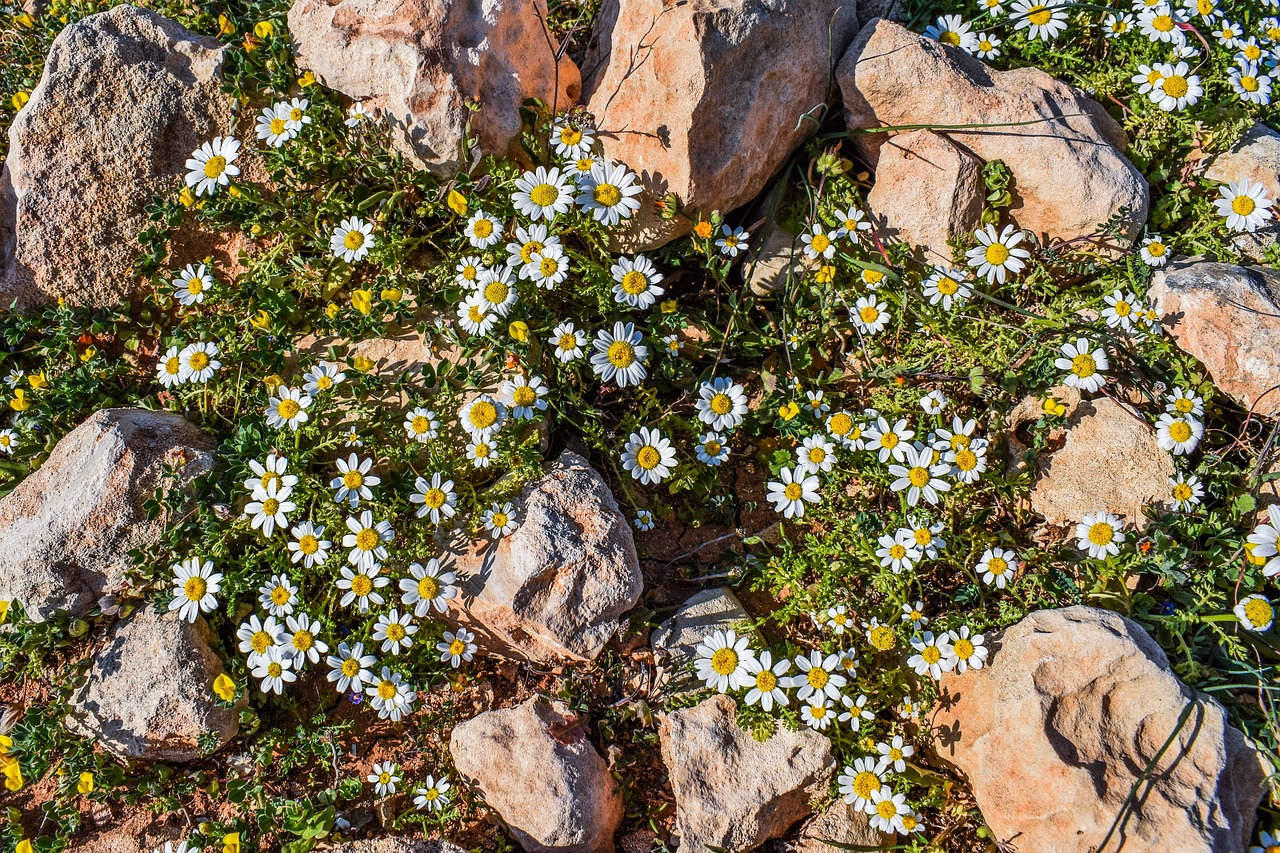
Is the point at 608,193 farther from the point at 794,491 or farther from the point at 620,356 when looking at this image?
the point at 794,491

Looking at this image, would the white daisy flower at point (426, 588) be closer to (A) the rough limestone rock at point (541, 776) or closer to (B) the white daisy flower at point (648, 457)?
(A) the rough limestone rock at point (541, 776)

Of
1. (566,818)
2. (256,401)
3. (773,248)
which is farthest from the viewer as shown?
(773,248)

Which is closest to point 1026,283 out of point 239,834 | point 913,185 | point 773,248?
point 913,185

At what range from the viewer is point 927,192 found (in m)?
4.22

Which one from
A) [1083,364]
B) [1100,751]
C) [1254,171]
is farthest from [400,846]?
[1254,171]

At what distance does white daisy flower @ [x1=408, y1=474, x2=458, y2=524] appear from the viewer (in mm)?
3740

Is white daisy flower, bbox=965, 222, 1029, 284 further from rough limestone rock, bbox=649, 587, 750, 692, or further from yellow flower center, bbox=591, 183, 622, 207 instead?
rough limestone rock, bbox=649, 587, 750, 692

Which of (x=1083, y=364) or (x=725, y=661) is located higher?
(x=1083, y=364)

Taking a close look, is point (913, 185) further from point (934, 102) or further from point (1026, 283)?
point (1026, 283)

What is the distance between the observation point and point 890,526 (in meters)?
3.95

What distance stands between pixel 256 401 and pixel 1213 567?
4.69 meters

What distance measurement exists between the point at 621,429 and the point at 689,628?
3.56ft

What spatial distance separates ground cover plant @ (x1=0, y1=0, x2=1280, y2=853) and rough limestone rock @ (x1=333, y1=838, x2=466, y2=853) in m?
0.19

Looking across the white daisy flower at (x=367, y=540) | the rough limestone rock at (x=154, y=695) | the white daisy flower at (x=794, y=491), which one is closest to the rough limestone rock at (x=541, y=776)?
the white daisy flower at (x=367, y=540)
